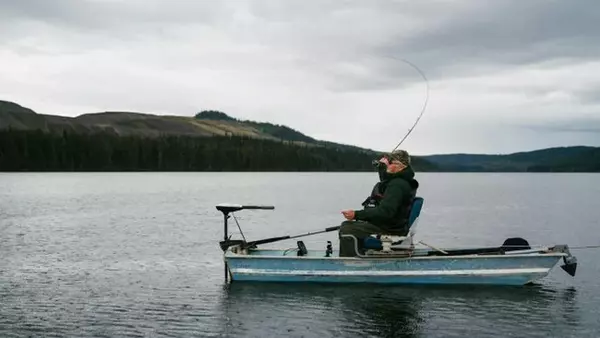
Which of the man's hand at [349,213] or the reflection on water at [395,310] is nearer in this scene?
the reflection on water at [395,310]

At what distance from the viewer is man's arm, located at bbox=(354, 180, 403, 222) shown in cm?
1482

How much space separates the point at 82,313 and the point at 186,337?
289 centimetres

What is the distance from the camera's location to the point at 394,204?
48.6 feet

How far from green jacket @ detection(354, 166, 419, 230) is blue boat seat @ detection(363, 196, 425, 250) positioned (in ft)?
0.34

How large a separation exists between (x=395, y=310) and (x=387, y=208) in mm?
2104

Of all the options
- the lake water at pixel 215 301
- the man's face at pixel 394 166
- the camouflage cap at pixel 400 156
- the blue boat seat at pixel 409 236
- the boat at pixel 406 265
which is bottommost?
the lake water at pixel 215 301

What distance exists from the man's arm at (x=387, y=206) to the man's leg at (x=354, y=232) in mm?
510

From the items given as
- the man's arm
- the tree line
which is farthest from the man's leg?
the tree line

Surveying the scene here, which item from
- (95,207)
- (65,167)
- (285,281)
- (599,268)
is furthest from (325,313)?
(65,167)

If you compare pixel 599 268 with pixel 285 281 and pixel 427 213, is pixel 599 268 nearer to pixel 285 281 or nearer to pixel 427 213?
pixel 285 281

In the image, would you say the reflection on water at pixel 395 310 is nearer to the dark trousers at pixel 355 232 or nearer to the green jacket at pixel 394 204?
the dark trousers at pixel 355 232

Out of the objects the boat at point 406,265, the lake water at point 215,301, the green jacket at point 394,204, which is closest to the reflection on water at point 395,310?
the lake water at point 215,301

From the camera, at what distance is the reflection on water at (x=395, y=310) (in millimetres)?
12398

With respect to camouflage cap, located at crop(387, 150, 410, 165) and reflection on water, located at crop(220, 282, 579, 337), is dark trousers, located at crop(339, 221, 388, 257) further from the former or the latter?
camouflage cap, located at crop(387, 150, 410, 165)
